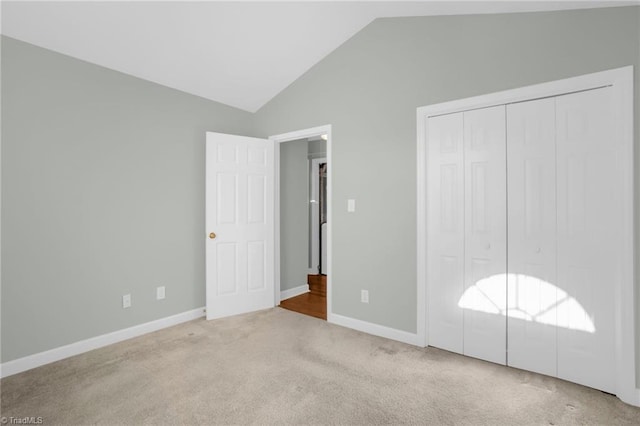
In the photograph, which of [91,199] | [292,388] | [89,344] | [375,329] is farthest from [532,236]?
[89,344]

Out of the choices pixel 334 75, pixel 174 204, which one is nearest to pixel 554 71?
pixel 334 75

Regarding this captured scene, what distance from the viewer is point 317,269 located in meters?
5.85

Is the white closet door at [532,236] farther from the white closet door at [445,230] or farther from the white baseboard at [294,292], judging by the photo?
the white baseboard at [294,292]

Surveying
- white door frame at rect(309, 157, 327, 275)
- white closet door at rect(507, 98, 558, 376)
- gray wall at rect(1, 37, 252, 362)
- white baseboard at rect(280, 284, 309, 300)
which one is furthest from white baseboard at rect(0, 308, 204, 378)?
white closet door at rect(507, 98, 558, 376)

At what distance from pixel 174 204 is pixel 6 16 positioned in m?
1.85

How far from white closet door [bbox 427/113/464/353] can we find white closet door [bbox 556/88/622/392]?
674 millimetres

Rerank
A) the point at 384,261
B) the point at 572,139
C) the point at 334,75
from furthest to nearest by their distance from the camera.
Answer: the point at 334,75 → the point at 384,261 → the point at 572,139

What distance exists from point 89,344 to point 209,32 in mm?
2908

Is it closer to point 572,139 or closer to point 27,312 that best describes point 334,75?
point 572,139

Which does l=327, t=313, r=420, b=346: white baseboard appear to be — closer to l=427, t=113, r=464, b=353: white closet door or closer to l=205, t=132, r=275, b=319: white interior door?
l=427, t=113, r=464, b=353: white closet door

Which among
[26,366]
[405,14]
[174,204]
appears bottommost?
[26,366]

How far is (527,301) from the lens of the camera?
239 centimetres

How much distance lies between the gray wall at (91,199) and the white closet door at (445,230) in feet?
8.14

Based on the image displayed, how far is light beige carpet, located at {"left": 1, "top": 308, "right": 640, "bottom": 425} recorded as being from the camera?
1.89 meters
